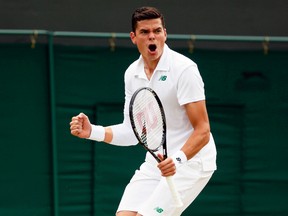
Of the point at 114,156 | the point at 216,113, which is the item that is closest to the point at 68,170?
the point at 114,156

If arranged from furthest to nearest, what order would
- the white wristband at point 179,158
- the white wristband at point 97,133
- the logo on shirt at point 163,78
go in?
1. the white wristband at point 97,133
2. the logo on shirt at point 163,78
3. the white wristband at point 179,158

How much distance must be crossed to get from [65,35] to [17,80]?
607 millimetres

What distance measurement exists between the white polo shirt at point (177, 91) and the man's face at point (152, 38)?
56mm

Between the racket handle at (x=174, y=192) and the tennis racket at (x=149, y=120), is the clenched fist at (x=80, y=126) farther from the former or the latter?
the racket handle at (x=174, y=192)

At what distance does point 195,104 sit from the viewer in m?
5.12

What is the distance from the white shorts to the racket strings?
0.21 meters

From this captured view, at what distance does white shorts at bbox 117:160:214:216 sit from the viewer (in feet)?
17.1

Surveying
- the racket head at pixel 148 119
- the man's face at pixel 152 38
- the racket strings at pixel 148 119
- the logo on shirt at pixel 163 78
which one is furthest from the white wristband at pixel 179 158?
the man's face at pixel 152 38

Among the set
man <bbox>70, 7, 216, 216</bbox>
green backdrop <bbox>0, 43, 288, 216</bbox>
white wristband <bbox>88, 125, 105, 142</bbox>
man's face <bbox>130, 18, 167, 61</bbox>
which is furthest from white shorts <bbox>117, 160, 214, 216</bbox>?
green backdrop <bbox>0, 43, 288, 216</bbox>

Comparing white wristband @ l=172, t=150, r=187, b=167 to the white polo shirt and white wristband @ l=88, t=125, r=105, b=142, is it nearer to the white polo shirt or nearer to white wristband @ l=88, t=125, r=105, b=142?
the white polo shirt

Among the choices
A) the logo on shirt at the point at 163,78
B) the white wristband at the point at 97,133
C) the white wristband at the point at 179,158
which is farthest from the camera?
the white wristband at the point at 97,133

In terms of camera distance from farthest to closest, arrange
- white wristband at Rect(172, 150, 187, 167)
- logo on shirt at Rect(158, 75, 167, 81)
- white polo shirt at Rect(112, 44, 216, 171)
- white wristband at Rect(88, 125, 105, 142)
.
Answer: white wristband at Rect(88, 125, 105, 142) < logo on shirt at Rect(158, 75, 167, 81) < white polo shirt at Rect(112, 44, 216, 171) < white wristband at Rect(172, 150, 187, 167)

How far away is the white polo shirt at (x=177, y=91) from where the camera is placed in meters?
5.14

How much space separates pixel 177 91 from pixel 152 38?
366mm
